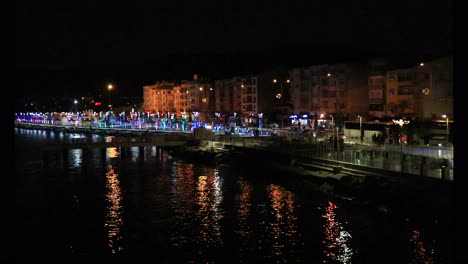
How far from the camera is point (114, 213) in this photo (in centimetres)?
1430

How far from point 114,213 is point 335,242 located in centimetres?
633

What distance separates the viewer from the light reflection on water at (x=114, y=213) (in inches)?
446

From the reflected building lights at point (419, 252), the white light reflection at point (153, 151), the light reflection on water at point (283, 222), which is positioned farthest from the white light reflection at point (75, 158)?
the reflected building lights at point (419, 252)

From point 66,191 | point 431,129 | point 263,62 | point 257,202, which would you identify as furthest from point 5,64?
point 263,62

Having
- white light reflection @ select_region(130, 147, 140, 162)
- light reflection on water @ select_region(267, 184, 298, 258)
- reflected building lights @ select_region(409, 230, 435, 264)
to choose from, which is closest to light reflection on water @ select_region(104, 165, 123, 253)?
light reflection on water @ select_region(267, 184, 298, 258)

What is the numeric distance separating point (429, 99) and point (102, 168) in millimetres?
15953

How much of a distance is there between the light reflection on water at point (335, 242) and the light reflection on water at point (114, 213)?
4.20 meters

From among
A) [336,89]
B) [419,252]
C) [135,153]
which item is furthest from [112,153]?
[419,252]

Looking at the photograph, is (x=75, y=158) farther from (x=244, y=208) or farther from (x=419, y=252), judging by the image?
(x=419, y=252)

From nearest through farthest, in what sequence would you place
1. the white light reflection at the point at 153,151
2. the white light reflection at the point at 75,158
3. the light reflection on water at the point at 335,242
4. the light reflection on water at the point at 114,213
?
the light reflection on water at the point at 335,242 → the light reflection on water at the point at 114,213 → the white light reflection at the point at 75,158 → the white light reflection at the point at 153,151

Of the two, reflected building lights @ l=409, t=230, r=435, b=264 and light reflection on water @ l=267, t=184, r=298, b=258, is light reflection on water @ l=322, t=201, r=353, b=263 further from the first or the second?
reflected building lights @ l=409, t=230, r=435, b=264

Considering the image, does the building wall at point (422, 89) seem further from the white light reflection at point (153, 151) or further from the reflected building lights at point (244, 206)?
the white light reflection at point (153, 151)

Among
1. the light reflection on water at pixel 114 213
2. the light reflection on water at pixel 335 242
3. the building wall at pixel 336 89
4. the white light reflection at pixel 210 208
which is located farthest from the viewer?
the building wall at pixel 336 89

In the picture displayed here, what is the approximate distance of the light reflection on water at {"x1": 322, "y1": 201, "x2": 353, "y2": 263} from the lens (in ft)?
32.5
